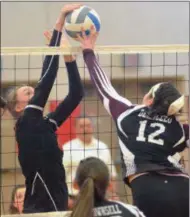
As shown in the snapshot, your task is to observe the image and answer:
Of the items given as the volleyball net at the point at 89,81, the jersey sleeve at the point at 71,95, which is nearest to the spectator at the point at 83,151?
the volleyball net at the point at 89,81

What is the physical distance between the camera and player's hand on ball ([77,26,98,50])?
4592mm

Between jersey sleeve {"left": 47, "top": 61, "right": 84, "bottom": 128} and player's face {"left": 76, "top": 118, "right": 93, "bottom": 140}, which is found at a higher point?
jersey sleeve {"left": 47, "top": 61, "right": 84, "bottom": 128}

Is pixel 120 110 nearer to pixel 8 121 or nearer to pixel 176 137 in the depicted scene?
pixel 176 137

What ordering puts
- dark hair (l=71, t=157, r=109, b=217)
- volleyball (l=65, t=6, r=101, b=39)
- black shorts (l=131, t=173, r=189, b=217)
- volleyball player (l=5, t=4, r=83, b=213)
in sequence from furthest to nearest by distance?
volleyball (l=65, t=6, r=101, b=39) < volleyball player (l=5, t=4, r=83, b=213) < black shorts (l=131, t=173, r=189, b=217) < dark hair (l=71, t=157, r=109, b=217)

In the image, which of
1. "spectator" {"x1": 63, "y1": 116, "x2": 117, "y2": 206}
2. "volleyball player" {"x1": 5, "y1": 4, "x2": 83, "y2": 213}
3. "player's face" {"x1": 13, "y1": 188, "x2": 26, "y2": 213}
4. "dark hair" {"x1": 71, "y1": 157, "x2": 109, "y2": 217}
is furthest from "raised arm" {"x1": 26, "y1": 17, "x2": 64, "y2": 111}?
"spectator" {"x1": 63, "y1": 116, "x2": 117, "y2": 206}

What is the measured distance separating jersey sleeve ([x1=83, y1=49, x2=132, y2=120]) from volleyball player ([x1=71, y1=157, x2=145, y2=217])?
806 mm

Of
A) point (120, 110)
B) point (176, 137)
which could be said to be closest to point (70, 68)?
point (120, 110)

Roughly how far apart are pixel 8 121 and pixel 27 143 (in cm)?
460

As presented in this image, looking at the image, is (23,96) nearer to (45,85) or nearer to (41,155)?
(45,85)

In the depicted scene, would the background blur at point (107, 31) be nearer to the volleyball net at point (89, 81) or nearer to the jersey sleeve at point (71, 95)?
the volleyball net at point (89, 81)

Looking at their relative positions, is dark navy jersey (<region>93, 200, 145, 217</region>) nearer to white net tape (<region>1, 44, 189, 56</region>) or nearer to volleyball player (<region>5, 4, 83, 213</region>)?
volleyball player (<region>5, 4, 83, 213</region>)

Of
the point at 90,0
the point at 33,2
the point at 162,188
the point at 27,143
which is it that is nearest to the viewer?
the point at 162,188

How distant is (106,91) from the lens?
4410 mm

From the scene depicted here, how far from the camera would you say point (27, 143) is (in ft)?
14.7
